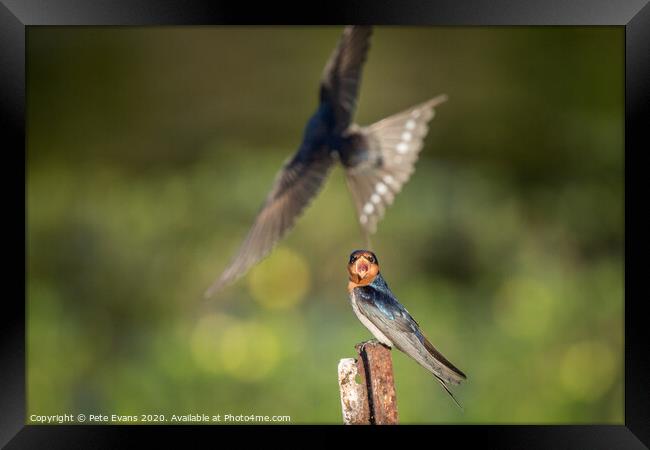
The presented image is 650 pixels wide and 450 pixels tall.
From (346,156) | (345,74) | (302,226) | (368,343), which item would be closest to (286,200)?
(346,156)

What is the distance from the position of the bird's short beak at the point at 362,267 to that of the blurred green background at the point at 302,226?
1052mm

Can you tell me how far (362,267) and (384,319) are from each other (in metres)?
0.15

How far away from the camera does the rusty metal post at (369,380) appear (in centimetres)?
205

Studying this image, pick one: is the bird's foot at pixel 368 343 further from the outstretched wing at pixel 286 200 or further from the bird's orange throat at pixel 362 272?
the outstretched wing at pixel 286 200

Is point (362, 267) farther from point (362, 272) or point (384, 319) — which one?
point (384, 319)

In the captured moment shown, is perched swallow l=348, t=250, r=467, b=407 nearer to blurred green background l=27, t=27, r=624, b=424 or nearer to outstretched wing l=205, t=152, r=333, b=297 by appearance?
outstretched wing l=205, t=152, r=333, b=297

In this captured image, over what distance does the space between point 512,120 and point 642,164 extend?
1811mm

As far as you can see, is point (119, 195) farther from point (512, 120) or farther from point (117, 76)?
point (512, 120)

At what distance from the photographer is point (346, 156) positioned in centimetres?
282

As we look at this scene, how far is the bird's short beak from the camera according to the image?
81.7 inches

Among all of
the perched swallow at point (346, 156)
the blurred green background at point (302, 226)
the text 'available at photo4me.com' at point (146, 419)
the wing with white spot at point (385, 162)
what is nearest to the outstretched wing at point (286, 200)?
the perched swallow at point (346, 156)

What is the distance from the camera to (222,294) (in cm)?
358

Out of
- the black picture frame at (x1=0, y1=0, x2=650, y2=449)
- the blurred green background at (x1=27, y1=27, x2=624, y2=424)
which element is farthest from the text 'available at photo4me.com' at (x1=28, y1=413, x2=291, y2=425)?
the blurred green background at (x1=27, y1=27, x2=624, y2=424)

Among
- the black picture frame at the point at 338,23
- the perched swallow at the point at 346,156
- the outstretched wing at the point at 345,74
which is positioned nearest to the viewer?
the black picture frame at the point at 338,23
